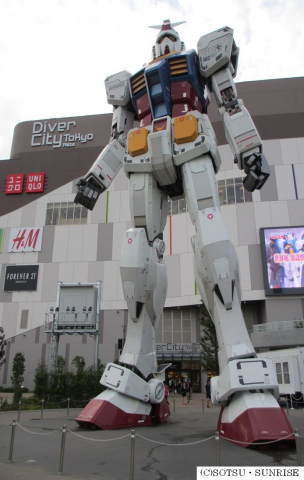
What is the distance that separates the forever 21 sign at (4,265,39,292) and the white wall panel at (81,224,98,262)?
4511 millimetres

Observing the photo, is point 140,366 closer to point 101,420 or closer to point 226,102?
point 101,420

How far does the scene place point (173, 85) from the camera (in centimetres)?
755

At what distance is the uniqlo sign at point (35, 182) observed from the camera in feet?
115

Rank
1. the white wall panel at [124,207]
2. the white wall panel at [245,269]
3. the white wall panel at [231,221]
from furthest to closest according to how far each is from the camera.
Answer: the white wall panel at [124,207] < the white wall panel at [231,221] < the white wall panel at [245,269]

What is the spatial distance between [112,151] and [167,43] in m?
2.70

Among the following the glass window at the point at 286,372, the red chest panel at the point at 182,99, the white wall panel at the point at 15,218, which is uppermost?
the white wall panel at the point at 15,218

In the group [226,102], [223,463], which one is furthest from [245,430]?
[226,102]

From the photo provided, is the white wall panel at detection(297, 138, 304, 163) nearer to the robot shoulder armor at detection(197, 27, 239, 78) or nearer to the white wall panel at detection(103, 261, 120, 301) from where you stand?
the white wall panel at detection(103, 261, 120, 301)

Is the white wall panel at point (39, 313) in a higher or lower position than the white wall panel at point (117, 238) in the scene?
lower

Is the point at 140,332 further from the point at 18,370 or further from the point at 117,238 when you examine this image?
the point at 117,238

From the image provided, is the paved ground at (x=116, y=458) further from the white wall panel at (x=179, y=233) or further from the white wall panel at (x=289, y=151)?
the white wall panel at (x=289, y=151)

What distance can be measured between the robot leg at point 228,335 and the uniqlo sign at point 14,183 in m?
31.6

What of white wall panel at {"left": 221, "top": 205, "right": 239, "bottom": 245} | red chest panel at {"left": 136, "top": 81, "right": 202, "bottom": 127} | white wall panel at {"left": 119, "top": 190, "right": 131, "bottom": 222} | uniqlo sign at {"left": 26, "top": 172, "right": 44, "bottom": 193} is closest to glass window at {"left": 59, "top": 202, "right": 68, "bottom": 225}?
uniqlo sign at {"left": 26, "top": 172, "right": 44, "bottom": 193}

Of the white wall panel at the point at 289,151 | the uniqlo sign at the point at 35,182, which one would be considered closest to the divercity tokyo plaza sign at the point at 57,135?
the uniqlo sign at the point at 35,182
